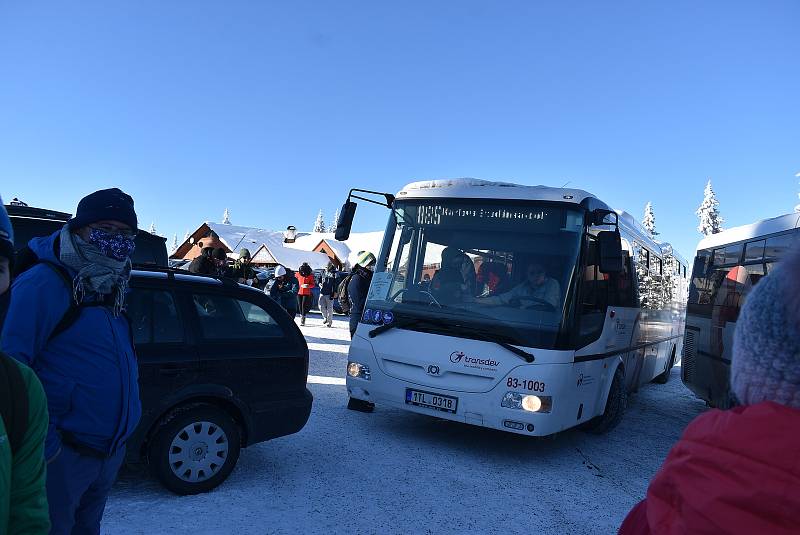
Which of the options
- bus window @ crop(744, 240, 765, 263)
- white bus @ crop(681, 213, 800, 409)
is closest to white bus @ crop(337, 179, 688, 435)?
white bus @ crop(681, 213, 800, 409)

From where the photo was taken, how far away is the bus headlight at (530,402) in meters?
5.62

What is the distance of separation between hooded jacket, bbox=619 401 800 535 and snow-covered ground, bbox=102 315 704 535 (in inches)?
132

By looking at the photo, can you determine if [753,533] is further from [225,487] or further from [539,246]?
[539,246]

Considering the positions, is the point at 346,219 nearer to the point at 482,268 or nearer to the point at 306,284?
the point at 482,268

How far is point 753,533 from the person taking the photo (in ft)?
3.52

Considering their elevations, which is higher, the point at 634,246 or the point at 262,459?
the point at 634,246

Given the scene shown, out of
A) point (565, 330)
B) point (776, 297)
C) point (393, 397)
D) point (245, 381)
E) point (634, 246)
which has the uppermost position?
point (634, 246)

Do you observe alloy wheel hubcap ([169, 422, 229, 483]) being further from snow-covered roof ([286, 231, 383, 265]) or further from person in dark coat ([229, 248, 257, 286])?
snow-covered roof ([286, 231, 383, 265])

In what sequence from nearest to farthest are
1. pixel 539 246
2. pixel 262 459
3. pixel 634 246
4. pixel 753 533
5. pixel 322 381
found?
1. pixel 753 533
2. pixel 262 459
3. pixel 539 246
4. pixel 634 246
5. pixel 322 381

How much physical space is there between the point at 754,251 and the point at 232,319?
7292 millimetres

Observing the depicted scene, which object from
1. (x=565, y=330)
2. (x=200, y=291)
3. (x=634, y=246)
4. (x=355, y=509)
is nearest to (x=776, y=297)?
(x=355, y=509)

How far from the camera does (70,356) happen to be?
226 cm

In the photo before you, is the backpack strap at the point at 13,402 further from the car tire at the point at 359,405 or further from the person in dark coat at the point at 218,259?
the person in dark coat at the point at 218,259

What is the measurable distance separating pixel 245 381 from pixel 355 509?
1343 millimetres
